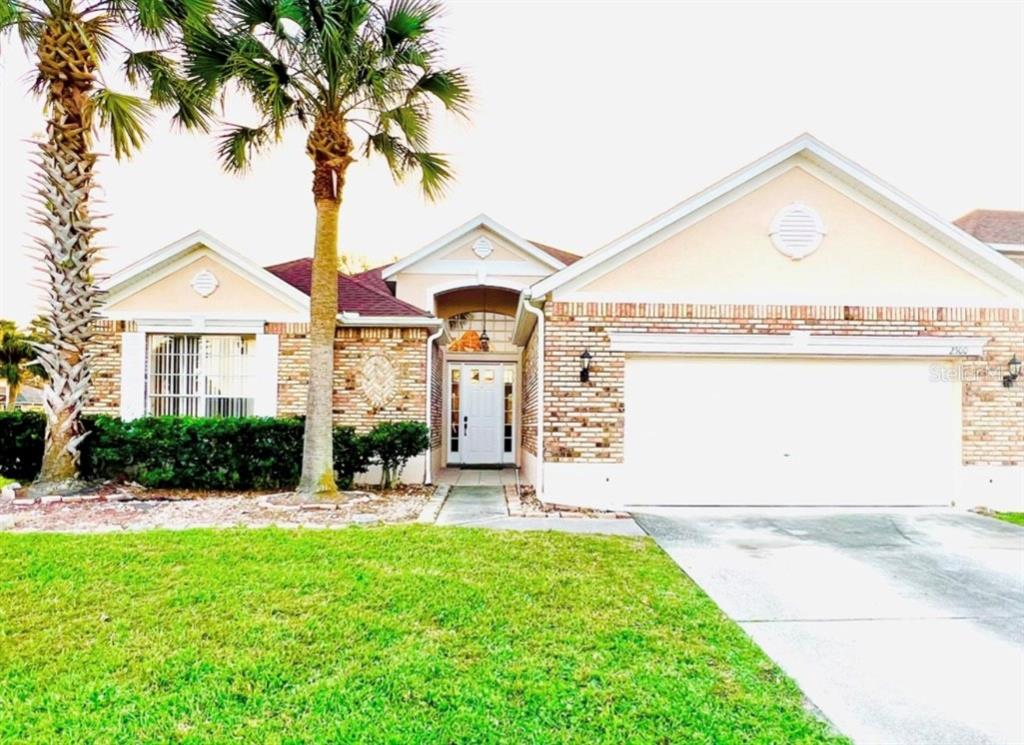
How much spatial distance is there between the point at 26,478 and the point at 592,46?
13.6 meters

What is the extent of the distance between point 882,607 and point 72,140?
12197 millimetres

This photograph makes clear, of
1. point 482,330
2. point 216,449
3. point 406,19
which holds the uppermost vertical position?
point 406,19

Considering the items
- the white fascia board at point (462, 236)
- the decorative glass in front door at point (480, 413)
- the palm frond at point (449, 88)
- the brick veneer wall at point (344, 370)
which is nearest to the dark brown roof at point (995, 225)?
the white fascia board at point (462, 236)

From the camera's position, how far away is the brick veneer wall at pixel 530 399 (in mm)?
10195

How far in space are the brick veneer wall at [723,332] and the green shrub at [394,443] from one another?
248 centimetres

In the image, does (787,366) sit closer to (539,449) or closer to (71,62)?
(539,449)

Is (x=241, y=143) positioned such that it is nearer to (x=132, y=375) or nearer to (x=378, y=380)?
(x=378, y=380)

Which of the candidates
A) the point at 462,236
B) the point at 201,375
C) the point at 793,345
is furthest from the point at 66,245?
the point at 793,345

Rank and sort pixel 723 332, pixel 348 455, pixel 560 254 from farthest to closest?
pixel 560 254, pixel 348 455, pixel 723 332

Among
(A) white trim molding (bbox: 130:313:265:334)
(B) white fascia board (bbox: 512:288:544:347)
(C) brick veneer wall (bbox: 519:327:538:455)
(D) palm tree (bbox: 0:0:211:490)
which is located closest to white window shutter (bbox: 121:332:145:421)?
(A) white trim molding (bbox: 130:313:265:334)

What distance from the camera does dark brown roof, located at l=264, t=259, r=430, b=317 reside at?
10.9 meters

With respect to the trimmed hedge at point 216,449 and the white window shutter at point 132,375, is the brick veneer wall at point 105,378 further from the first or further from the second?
the trimmed hedge at point 216,449

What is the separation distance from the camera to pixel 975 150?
47.3 ft

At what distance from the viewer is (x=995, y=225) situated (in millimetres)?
15305
